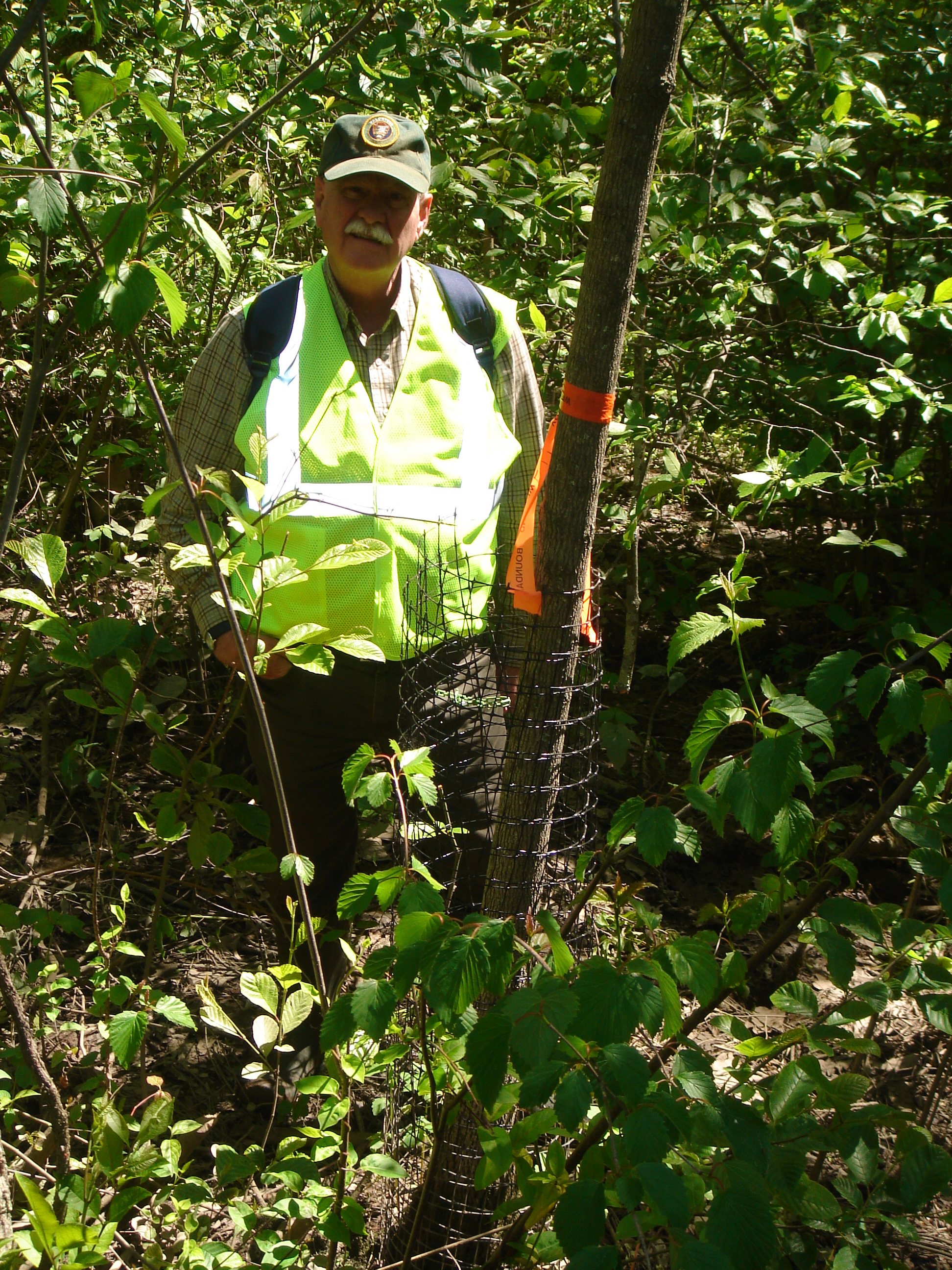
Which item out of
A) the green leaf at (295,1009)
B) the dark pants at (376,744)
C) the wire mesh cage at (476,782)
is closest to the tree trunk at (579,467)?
the wire mesh cage at (476,782)

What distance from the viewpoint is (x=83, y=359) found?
3566 mm

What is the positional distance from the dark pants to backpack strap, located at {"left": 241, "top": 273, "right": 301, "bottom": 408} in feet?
2.29

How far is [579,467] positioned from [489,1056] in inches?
39.9

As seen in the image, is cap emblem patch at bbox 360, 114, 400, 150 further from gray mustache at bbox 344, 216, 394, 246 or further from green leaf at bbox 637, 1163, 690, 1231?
green leaf at bbox 637, 1163, 690, 1231

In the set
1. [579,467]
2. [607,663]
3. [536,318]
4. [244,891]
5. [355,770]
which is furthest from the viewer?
[607,663]

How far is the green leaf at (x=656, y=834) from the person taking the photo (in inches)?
50.8

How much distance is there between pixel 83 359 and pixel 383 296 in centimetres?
161

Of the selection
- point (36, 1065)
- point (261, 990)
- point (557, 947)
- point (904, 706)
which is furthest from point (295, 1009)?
point (904, 706)

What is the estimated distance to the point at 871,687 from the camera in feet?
4.41

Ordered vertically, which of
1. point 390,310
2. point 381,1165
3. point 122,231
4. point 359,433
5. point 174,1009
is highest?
point 390,310

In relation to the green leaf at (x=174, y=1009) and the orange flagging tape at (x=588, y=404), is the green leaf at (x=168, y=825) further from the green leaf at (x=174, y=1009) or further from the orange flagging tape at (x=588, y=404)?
the orange flagging tape at (x=588, y=404)

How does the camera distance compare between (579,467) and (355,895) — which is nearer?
(355,895)

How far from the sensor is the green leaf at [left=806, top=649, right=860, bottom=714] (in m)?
1.36

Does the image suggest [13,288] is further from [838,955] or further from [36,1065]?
[838,955]
